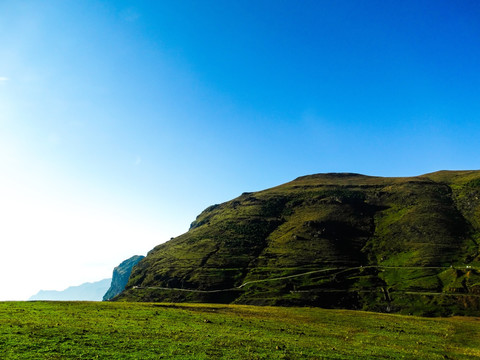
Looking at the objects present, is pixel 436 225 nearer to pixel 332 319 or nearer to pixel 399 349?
pixel 332 319

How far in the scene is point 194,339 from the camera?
40.1m

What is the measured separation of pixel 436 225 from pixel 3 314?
206m

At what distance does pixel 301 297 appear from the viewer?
451ft

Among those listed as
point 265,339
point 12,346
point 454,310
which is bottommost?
point 454,310

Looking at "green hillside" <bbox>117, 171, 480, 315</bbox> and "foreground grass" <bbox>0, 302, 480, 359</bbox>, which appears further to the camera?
"green hillside" <bbox>117, 171, 480, 315</bbox>

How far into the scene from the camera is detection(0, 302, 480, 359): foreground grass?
31.9 metres

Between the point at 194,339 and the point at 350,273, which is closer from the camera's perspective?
the point at 194,339

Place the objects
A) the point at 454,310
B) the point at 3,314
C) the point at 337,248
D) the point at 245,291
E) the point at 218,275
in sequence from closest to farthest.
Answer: the point at 3,314 < the point at 454,310 < the point at 245,291 < the point at 218,275 < the point at 337,248

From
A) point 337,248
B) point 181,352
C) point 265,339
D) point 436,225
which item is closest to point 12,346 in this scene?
point 181,352

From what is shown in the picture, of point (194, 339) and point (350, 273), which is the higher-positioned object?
point (194, 339)

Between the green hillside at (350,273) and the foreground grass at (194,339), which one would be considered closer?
the foreground grass at (194,339)

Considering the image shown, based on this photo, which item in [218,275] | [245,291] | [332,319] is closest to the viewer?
[332,319]

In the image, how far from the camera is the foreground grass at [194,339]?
105 feet

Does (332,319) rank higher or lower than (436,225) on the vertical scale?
lower
